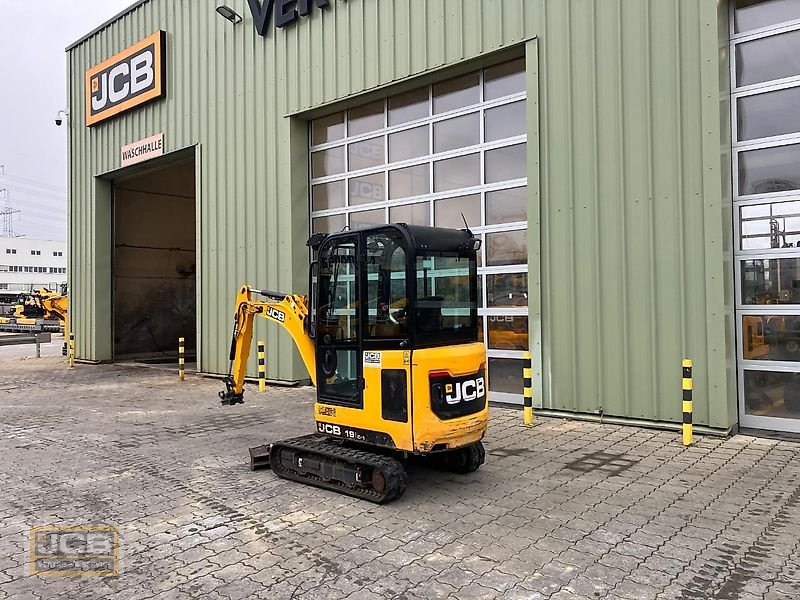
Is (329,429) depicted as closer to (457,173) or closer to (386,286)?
(386,286)

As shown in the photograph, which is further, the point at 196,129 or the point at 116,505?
the point at 196,129

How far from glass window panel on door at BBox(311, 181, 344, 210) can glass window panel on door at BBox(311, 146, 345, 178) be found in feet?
0.79

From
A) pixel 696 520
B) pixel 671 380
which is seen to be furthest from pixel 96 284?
pixel 696 520

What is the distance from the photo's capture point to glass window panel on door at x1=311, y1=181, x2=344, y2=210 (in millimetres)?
12195

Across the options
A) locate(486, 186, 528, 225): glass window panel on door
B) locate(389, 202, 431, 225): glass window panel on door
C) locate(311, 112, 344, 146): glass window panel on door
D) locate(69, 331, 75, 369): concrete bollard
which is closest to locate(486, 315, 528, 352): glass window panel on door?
locate(486, 186, 528, 225): glass window panel on door

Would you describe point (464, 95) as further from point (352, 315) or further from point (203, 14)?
point (203, 14)

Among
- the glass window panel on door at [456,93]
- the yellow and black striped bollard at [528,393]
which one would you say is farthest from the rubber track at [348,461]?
the glass window panel on door at [456,93]

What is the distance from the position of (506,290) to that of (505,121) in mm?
2704

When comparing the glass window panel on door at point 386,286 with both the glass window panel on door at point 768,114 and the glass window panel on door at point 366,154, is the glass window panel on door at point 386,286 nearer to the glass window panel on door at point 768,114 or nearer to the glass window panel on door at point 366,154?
the glass window panel on door at point 768,114

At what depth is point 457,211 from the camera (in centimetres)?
1034

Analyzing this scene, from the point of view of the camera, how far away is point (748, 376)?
25.1 ft

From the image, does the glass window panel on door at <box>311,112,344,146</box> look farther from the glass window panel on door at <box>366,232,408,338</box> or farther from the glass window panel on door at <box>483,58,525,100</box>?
the glass window panel on door at <box>366,232,408,338</box>

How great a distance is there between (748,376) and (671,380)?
3.10 feet

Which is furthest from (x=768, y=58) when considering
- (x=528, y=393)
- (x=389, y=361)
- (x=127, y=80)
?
(x=127, y=80)
